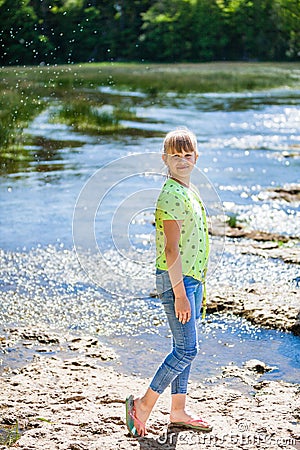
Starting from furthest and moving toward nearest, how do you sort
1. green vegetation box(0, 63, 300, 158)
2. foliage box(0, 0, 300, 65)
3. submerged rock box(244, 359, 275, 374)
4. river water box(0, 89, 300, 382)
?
foliage box(0, 0, 300, 65)
green vegetation box(0, 63, 300, 158)
river water box(0, 89, 300, 382)
submerged rock box(244, 359, 275, 374)

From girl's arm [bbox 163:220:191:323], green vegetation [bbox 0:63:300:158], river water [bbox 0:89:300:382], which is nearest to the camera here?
girl's arm [bbox 163:220:191:323]

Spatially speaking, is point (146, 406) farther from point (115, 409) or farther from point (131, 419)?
point (115, 409)

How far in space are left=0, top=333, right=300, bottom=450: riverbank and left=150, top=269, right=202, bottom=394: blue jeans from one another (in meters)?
0.25

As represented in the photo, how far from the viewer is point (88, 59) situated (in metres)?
36.2

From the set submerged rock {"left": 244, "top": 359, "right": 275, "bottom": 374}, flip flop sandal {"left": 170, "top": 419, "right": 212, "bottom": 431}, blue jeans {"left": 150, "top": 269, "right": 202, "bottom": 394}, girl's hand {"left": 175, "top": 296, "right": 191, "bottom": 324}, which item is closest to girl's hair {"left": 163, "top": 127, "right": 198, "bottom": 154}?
blue jeans {"left": 150, "top": 269, "right": 202, "bottom": 394}

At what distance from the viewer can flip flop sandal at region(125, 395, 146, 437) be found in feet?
11.4

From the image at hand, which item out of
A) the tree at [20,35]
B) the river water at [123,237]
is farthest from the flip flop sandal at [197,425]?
the tree at [20,35]

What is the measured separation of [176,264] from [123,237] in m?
4.52

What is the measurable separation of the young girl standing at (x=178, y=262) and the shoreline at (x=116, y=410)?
120 millimetres

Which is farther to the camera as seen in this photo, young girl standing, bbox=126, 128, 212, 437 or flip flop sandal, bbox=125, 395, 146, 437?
flip flop sandal, bbox=125, 395, 146, 437

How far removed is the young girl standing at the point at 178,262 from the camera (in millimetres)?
3307

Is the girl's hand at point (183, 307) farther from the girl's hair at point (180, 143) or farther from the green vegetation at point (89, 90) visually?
the green vegetation at point (89, 90)

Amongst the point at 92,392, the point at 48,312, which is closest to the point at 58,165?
the point at 48,312

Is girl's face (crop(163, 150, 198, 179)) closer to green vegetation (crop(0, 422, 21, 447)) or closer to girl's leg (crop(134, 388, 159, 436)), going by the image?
girl's leg (crop(134, 388, 159, 436))
